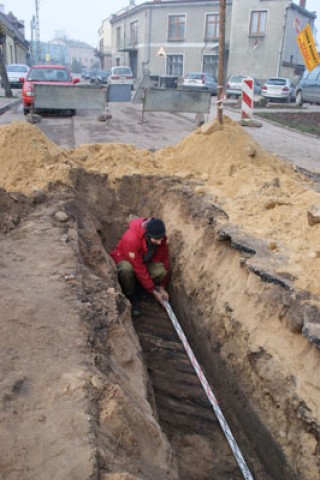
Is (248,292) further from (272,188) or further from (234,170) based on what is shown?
(234,170)

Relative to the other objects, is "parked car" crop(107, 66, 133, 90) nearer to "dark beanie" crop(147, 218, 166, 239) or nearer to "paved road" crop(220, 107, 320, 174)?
"paved road" crop(220, 107, 320, 174)

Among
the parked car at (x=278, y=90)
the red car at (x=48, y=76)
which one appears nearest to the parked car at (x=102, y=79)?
the parked car at (x=278, y=90)

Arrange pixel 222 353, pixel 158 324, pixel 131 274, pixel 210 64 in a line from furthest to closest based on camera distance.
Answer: pixel 210 64
pixel 131 274
pixel 158 324
pixel 222 353

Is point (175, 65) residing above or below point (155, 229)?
above

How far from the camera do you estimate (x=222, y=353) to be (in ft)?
15.4

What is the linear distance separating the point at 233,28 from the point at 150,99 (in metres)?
27.5

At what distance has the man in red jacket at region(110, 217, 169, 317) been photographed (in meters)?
5.57

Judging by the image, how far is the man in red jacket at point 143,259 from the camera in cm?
557

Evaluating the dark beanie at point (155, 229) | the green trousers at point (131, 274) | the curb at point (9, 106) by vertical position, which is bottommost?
the green trousers at point (131, 274)

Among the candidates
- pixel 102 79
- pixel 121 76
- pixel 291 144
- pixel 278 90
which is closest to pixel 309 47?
pixel 291 144

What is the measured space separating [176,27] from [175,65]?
3188mm

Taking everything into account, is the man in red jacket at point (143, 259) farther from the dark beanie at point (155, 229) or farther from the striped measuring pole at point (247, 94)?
the striped measuring pole at point (247, 94)

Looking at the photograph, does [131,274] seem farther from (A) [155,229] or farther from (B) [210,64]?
(B) [210,64]

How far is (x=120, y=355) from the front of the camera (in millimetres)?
3746
